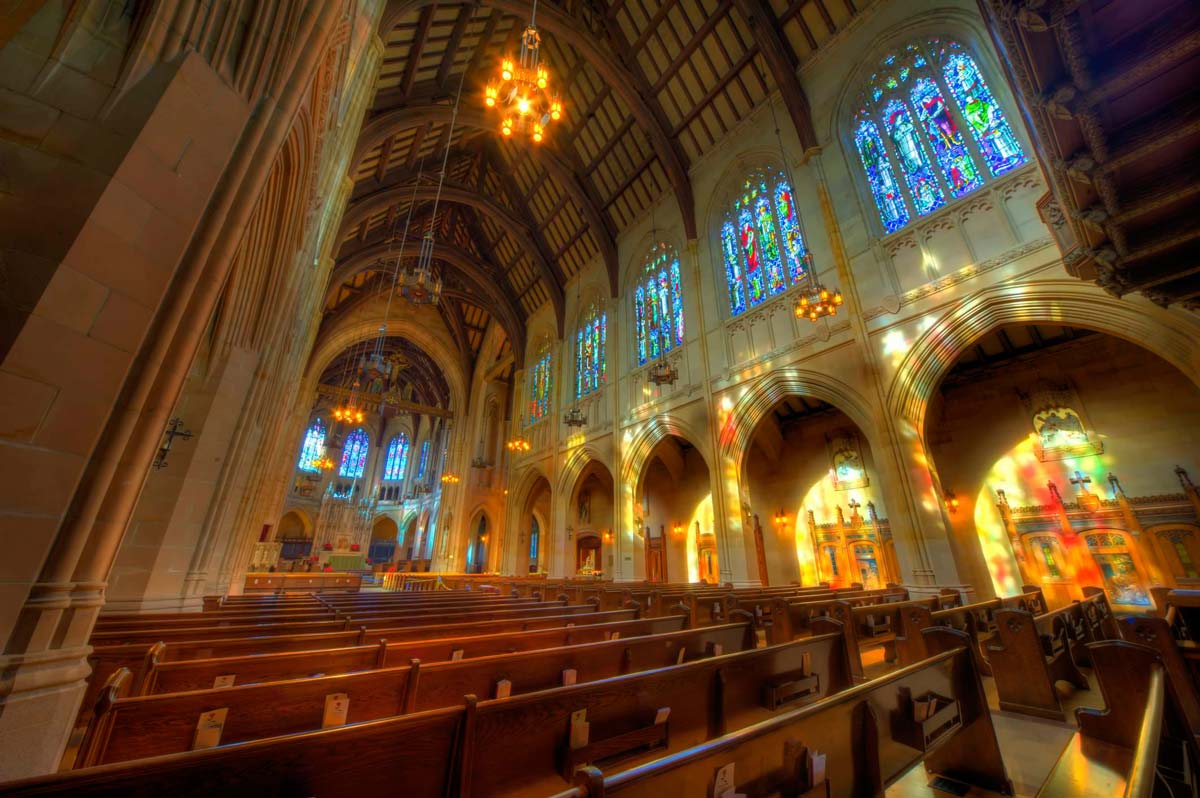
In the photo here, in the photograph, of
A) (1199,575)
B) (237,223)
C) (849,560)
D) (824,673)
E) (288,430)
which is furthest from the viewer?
(288,430)

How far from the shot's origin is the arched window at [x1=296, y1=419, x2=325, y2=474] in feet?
88.0

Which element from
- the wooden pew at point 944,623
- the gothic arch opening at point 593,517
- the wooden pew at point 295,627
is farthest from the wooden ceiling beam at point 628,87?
the wooden pew at point 295,627

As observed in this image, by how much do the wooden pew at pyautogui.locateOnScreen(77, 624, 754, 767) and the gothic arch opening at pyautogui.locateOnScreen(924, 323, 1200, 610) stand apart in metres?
6.29

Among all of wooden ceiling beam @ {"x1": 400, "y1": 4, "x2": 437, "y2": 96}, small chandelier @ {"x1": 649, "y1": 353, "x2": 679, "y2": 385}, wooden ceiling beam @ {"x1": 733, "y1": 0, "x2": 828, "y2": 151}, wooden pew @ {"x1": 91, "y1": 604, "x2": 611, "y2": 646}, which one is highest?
wooden ceiling beam @ {"x1": 400, "y1": 4, "x2": 437, "y2": 96}

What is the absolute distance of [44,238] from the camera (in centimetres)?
161

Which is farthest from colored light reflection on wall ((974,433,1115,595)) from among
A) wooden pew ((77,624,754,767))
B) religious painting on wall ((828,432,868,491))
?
wooden pew ((77,624,754,767))

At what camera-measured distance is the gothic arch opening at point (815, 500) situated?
30.1 feet

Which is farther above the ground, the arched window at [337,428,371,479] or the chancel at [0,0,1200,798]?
the arched window at [337,428,371,479]

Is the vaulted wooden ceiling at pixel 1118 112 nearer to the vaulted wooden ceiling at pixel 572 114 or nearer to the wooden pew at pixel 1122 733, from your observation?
the wooden pew at pixel 1122 733

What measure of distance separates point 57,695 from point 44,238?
162cm

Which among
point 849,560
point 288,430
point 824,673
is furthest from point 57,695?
point 288,430

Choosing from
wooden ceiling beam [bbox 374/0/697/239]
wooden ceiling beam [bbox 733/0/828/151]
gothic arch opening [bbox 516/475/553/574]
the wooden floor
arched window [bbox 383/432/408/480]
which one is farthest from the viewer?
arched window [bbox 383/432/408/480]

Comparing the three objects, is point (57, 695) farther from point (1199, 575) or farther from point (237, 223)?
point (1199, 575)

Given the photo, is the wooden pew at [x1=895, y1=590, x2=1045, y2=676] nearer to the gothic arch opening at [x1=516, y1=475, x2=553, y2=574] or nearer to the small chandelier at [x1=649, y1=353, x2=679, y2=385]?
the small chandelier at [x1=649, y1=353, x2=679, y2=385]
